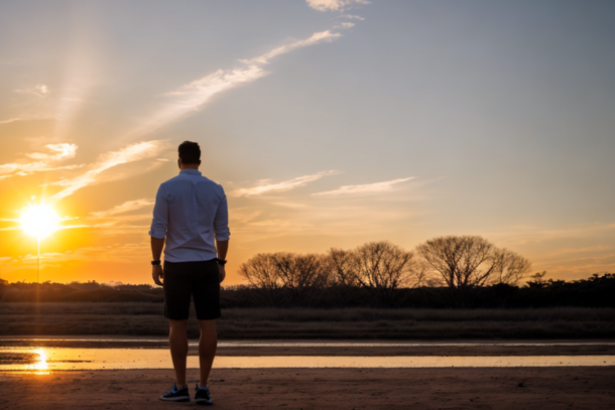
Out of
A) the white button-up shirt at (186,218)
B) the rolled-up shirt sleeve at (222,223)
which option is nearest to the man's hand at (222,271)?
the white button-up shirt at (186,218)

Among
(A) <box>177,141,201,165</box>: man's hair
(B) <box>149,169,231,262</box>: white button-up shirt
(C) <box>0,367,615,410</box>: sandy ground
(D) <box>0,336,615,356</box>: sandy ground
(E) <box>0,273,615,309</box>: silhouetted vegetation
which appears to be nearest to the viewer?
(B) <box>149,169,231,262</box>: white button-up shirt

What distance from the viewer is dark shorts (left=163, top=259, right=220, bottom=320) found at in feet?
14.4

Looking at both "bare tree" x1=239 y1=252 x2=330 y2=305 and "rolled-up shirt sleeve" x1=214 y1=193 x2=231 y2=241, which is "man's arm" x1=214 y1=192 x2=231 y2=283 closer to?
"rolled-up shirt sleeve" x1=214 y1=193 x2=231 y2=241

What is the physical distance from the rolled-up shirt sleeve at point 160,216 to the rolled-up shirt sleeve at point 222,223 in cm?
44

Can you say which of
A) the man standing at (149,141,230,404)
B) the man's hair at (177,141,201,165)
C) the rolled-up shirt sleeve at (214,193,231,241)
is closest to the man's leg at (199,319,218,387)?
the man standing at (149,141,230,404)

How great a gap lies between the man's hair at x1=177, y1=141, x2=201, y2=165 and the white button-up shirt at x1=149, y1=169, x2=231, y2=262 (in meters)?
0.17

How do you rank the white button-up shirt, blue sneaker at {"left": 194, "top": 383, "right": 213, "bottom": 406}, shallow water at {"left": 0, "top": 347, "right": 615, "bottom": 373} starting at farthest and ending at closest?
shallow water at {"left": 0, "top": 347, "right": 615, "bottom": 373} → the white button-up shirt → blue sneaker at {"left": 194, "top": 383, "right": 213, "bottom": 406}

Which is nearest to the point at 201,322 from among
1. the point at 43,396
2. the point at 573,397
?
the point at 43,396

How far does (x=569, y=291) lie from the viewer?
144ft

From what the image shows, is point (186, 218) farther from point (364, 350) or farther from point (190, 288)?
point (364, 350)

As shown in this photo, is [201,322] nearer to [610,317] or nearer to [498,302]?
[610,317]

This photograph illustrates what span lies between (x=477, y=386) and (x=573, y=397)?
0.98m

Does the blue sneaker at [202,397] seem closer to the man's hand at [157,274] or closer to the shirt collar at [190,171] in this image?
the man's hand at [157,274]

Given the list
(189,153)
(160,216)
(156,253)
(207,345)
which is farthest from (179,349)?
(189,153)
